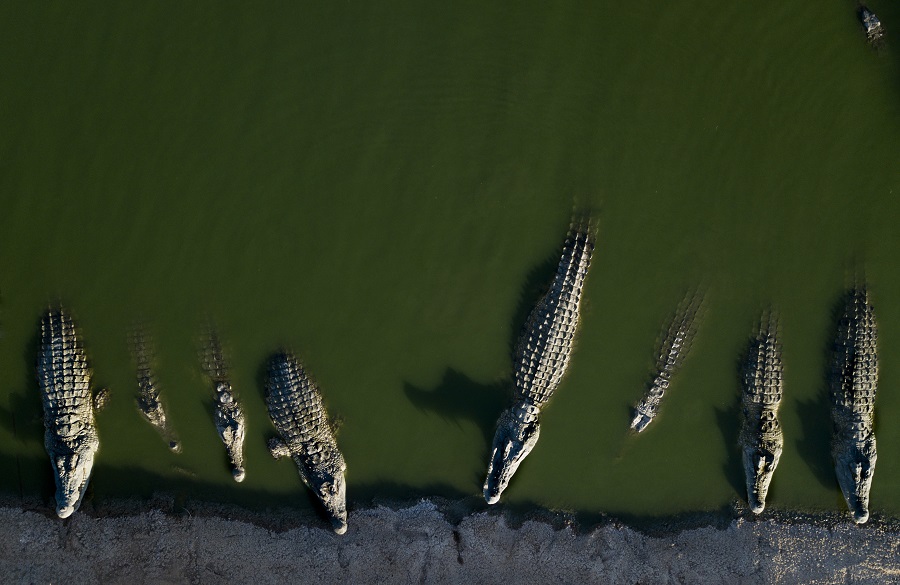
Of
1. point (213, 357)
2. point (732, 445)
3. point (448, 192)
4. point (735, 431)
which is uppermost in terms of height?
point (448, 192)

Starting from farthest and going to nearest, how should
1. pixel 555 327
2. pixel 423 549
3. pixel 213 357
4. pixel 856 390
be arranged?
1. pixel 423 549
2. pixel 213 357
3. pixel 856 390
4. pixel 555 327

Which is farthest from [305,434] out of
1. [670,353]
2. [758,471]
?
[758,471]

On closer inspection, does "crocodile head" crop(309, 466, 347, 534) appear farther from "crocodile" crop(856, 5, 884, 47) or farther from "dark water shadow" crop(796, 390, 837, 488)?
"crocodile" crop(856, 5, 884, 47)

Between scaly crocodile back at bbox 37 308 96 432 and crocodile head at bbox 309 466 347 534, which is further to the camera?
crocodile head at bbox 309 466 347 534

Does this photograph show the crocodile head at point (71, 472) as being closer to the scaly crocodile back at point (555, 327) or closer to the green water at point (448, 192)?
the green water at point (448, 192)

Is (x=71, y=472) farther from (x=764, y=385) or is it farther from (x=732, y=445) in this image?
(x=764, y=385)

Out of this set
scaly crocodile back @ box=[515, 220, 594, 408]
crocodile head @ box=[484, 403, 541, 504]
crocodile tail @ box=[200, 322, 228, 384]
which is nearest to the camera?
scaly crocodile back @ box=[515, 220, 594, 408]

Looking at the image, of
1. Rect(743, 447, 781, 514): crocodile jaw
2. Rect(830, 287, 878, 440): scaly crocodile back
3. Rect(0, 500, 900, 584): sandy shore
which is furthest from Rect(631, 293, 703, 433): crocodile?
Rect(830, 287, 878, 440): scaly crocodile back
